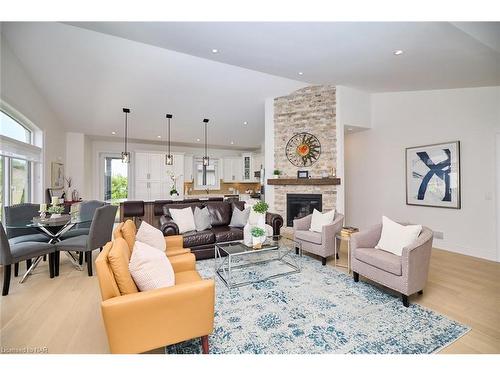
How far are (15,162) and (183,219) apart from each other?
3.08 meters

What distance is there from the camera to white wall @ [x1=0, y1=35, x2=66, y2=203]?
3.40 meters

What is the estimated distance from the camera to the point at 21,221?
347 cm

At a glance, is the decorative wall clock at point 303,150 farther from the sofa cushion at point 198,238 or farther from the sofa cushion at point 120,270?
the sofa cushion at point 120,270

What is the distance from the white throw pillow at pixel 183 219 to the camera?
13.2 feet

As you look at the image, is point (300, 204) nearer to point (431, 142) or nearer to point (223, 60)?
point (431, 142)

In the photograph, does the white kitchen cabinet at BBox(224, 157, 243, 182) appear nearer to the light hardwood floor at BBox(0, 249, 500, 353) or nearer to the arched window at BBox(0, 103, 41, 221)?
the arched window at BBox(0, 103, 41, 221)

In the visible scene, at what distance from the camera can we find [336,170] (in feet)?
17.2

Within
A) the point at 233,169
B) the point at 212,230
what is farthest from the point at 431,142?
the point at 233,169

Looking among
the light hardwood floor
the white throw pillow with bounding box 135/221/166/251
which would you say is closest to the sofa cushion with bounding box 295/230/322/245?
the light hardwood floor

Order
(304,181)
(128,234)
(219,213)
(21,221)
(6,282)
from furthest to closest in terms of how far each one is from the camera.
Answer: (304,181)
(219,213)
(21,221)
(6,282)
(128,234)

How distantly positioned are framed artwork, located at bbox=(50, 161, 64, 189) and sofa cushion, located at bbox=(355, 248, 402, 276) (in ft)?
21.8

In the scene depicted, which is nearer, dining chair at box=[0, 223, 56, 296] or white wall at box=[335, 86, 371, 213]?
dining chair at box=[0, 223, 56, 296]

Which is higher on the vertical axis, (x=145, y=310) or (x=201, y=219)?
(x=201, y=219)
